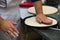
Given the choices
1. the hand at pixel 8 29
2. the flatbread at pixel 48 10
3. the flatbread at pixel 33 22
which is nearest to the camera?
the hand at pixel 8 29

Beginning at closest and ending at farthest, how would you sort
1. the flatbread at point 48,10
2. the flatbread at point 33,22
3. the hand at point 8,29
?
the hand at point 8,29
the flatbread at point 33,22
the flatbread at point 48,10

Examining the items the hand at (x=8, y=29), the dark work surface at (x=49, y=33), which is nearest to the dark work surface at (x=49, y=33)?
the dark work surface at (x=49, y=33)

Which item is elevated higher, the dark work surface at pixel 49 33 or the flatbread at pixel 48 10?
the flatbread at pixel 48 10

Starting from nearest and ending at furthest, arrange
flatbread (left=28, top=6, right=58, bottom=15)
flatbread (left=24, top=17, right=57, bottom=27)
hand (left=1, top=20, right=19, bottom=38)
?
1. hand (left=1, top=20, right=19, bottom=38)
2. flatbread (left=24, top=17, right=57, bottom=27)
3. flatbread (left=28, top=6, right=58, bottom=15)

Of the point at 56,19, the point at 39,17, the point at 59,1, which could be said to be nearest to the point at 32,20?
the point at 39,17

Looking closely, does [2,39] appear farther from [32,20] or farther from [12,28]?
[32,20]

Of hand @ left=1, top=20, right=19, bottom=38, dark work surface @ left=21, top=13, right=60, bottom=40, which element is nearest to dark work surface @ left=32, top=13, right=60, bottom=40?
dark work surface @ left=21, top=13, right=60, bottom=40

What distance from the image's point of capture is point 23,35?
121cm

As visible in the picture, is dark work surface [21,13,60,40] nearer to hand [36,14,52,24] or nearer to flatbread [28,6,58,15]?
hand [36,14,52,24]

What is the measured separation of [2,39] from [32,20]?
247 millimetres

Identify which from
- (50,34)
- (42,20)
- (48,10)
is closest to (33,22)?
(42,20)

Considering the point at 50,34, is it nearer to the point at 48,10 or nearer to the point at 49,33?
the point at 49,33

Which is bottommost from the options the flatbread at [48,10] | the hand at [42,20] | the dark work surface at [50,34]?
the dark work surface at [50,34]

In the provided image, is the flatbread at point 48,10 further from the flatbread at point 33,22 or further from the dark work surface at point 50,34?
the dark work surface at point 50,34
